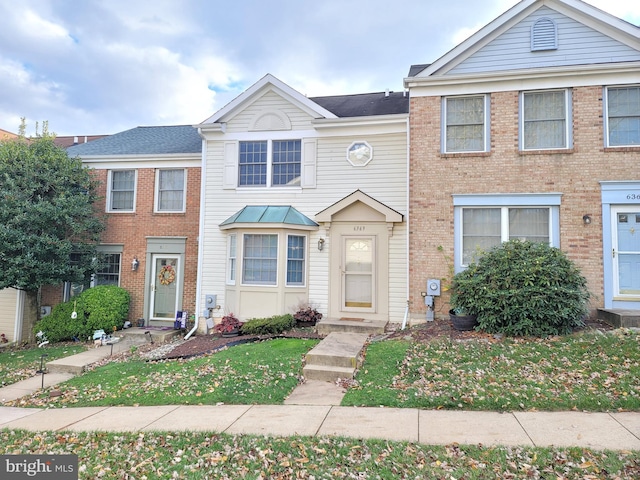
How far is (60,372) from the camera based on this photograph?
8.55 m

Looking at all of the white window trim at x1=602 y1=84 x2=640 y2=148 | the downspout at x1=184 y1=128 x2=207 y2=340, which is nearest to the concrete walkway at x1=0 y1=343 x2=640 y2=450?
the downspout at x1=184 y1=128 x2=207 y2=340

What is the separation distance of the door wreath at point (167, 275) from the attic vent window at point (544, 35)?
1185cm

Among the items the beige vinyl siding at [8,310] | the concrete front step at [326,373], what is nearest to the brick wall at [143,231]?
the beige vinyl siding at [8,310]

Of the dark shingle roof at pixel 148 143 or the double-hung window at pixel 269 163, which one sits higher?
the dark shingle roof at pixel 148 143

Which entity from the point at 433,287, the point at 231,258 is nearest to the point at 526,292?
the point at 433,287

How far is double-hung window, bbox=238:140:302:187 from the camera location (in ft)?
37.3

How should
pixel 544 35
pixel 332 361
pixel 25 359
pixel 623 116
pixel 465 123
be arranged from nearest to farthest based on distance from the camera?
1. pixel 332 361
2. pixel 623 116
3. pixel 544 35
4. pixel 465 123
5. pixel 25 359

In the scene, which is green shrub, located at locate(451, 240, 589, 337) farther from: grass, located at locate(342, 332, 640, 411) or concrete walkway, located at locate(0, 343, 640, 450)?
concrete walkway, located at locate(0, 343, 640, 450)

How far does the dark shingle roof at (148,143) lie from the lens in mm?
13102

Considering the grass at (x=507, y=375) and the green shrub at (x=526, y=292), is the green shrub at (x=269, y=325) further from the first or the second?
the green shrub at (x=526, y=292)

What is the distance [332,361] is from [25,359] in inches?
335

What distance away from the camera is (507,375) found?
18.9ft

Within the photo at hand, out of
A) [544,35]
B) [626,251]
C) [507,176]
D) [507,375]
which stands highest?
[544,35]

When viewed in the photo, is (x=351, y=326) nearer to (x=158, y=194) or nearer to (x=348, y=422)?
(x=348, y=422)
